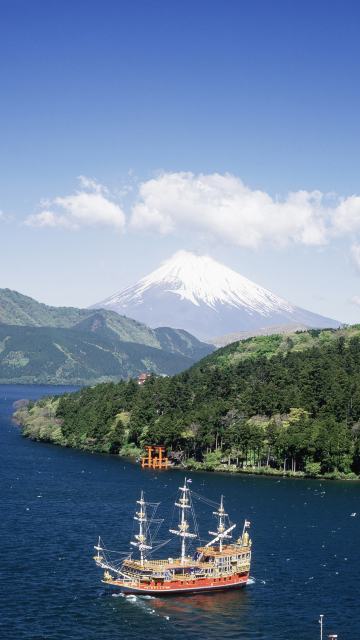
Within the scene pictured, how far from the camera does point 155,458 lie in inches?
5354

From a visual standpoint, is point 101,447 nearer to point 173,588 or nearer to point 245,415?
point 245,415

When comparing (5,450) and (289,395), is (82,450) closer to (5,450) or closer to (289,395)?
(5,450)

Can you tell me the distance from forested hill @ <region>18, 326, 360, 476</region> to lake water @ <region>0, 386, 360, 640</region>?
27.7 feet

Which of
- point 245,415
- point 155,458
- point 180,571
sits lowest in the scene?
point 180,571

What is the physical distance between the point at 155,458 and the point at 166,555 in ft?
207

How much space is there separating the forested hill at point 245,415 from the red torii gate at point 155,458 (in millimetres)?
2010

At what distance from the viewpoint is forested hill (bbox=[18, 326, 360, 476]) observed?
12419cm

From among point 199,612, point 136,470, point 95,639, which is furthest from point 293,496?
point 95,639

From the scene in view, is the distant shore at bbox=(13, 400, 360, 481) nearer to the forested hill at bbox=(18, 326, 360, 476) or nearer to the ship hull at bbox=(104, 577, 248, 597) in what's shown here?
the forested hill at bbox=(18, 326, 360, 476)

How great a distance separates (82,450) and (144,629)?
10568 centimetres

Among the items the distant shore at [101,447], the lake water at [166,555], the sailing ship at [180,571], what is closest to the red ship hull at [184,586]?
the sailing ship at [180,571]

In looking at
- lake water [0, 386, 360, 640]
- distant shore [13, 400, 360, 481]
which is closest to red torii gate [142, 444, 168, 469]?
distant shore [13, 400, 360, 481]

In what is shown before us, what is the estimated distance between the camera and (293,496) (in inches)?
4117

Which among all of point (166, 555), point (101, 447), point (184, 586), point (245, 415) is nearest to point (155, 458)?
point (245, 415)
